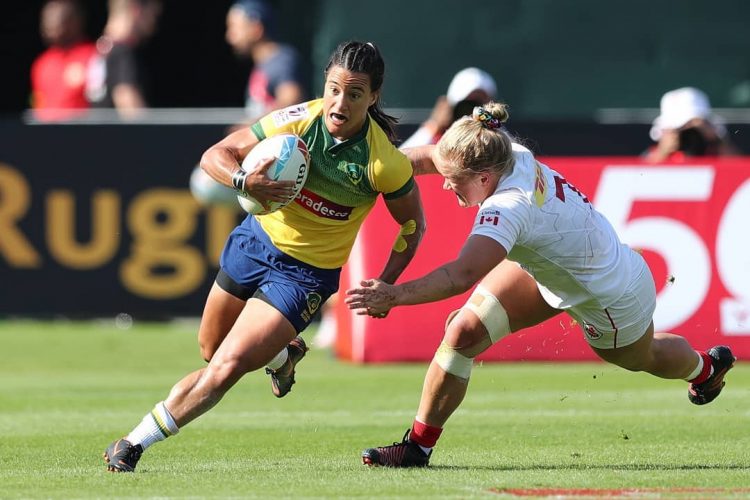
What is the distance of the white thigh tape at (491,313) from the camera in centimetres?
804

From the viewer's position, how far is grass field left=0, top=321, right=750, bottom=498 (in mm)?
7246

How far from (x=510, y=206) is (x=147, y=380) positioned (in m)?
5.77

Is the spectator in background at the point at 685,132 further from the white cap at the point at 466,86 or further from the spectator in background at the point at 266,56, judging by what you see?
the spectator in background at the point at 266,56

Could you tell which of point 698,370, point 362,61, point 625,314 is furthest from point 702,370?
point 362,61

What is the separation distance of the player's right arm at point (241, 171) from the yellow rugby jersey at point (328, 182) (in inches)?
3.9

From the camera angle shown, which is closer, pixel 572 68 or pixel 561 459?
pixel 561 459

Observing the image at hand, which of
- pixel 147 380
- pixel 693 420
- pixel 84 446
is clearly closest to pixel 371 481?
pixel 84 446

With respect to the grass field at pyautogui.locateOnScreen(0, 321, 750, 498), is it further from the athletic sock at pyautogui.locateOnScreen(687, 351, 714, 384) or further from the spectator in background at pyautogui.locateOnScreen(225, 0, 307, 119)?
the spectator in background at pyautogui.locateOnScreen(225, 0, 307, 119)

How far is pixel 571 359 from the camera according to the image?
13227mm

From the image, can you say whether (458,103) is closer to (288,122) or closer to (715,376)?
(715,376)

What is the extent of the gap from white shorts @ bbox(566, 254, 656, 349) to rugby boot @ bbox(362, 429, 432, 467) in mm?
1091

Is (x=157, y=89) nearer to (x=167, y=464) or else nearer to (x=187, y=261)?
(x=187, y=261)

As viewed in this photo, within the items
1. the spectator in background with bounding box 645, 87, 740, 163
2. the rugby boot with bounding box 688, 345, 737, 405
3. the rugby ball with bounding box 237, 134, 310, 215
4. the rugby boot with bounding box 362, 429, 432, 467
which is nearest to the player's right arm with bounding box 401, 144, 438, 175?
the rugby ball with bounding box 237, 134, 310, 215

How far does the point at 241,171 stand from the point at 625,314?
217 cm
